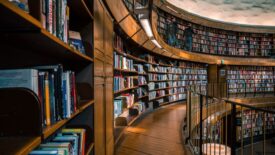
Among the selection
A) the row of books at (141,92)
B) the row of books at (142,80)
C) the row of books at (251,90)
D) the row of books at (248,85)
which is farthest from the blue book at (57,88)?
the row of books at (248,85)

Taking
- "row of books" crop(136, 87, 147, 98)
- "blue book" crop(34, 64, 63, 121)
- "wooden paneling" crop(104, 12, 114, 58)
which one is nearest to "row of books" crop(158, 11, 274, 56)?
"row of books" crop(136, 87, 147, 98)

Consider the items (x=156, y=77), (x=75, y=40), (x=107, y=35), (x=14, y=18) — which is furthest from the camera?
(x=156, y=77)

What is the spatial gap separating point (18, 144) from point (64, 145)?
47 cm

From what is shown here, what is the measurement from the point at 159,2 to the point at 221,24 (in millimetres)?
5356

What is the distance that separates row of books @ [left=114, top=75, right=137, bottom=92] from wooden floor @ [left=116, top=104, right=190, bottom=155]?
38.6 inches

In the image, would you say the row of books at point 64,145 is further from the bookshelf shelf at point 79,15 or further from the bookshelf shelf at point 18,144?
the bookshelf shelf at point 79,15

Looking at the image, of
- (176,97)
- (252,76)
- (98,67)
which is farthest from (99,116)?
(252,76)

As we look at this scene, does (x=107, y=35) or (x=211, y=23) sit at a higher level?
(x=211, y=23)

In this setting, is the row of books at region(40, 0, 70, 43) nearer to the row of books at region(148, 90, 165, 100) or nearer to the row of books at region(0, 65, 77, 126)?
the row of books at region(0, 65, 77, 126)

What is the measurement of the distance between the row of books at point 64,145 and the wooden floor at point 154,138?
76.6 inches

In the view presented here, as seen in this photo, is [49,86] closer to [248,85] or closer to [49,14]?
[49,14]

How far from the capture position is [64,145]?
1.13 m

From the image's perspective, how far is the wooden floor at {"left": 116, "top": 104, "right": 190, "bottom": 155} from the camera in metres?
A: 3.37

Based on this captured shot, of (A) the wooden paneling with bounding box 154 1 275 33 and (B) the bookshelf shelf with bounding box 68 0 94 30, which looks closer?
(B) the bookshelf shelf with bounding box 68 0 94 30
